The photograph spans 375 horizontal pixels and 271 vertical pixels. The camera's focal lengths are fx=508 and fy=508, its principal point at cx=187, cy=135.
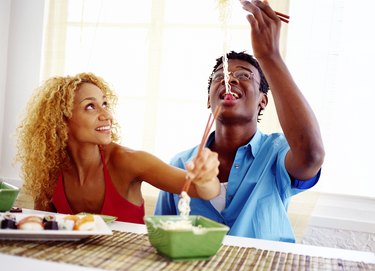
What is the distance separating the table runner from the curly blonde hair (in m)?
0.78

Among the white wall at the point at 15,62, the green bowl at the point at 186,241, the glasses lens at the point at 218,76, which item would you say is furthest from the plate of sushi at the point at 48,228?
the white wall at the point at 15,62

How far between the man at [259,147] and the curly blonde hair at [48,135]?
463 mm

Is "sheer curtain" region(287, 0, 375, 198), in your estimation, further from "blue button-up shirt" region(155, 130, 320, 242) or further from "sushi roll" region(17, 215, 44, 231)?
"sushi roll" region(17, 215, 44, 231)

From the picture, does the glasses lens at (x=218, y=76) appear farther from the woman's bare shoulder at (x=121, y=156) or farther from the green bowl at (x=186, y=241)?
the green bowl at (x=186, y=241)

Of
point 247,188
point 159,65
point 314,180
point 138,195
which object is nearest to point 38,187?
point 138,195

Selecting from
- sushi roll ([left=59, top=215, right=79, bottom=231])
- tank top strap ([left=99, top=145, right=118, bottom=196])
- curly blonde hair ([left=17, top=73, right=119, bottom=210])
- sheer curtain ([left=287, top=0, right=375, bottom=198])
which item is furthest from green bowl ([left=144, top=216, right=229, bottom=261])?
sheer curtain ([left=287, top=0, right=375, bottom=198])

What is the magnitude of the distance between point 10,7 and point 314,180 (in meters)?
2.39

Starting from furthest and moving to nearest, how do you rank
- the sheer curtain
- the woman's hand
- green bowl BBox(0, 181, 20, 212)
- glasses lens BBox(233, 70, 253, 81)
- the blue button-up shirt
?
the sheer curtain → glasses lens BBox(233, 70, 253, 81) → the blue button-up shirt → green bowl BBox(0, 181, 20, 212) → the woman's hand

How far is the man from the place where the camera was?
63.3 inches

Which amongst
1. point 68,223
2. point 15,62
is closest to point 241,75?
point 68,223

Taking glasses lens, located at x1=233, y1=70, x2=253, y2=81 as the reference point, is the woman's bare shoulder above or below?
below

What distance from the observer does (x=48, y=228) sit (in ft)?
3.98

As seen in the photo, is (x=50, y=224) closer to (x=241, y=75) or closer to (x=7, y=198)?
(x=7, y=198)

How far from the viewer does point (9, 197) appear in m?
1.52
